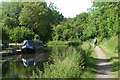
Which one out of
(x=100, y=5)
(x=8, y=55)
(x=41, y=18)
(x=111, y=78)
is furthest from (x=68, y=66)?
(x=100, y=5)

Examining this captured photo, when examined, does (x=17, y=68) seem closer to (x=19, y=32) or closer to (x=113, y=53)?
(x=113, y=53)

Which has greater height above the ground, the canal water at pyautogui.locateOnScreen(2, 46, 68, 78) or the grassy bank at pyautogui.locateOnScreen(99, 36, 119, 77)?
the grassy bank at pyautogui.locateOnScreen(99, 36, 119, 77)

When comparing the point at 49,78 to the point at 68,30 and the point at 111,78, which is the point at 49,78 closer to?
the point at 111,78

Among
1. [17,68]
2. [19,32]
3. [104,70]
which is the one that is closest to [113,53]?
[104,70]

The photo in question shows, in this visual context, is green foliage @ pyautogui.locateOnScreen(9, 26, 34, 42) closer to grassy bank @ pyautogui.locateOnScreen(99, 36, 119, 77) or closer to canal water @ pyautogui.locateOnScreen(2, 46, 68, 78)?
canal water @ pyautogui.locateOnScreen(2, 46, 68, 78)

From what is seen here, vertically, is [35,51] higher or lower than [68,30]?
lower

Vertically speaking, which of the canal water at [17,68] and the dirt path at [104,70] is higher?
the dirt path at [104,70]

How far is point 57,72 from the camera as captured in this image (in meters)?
5.39

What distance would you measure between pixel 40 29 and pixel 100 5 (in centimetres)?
1109

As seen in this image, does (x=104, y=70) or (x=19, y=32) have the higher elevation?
(x=19, y=32)

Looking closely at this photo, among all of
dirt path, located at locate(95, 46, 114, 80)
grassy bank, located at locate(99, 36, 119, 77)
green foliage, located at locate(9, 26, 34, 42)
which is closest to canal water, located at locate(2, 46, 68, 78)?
dirt path, located at locate(95, 46, 114, 80)

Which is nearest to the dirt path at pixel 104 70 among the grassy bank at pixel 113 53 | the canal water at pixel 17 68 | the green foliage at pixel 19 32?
the grassy bank at pixel 113 53

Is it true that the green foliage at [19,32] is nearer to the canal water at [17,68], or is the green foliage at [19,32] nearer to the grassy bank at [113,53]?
the canal water at [17,68]

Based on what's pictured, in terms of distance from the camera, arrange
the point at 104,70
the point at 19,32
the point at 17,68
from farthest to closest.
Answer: the point at 19,32 → the point at 17,68 → the point at 104,70
